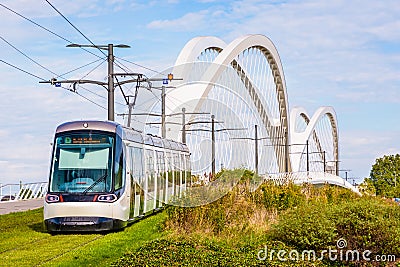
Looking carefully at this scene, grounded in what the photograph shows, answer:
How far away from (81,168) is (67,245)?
2.76 meters

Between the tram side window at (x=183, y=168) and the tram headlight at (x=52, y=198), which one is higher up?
the tram side window at (x=183, y=168)

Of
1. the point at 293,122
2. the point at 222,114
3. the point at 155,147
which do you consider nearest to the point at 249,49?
the point at 222,114

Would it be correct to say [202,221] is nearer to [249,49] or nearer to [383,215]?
[383,215]

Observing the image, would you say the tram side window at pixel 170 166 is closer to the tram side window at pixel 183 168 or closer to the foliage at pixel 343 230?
the tram side window at pixel 183 168

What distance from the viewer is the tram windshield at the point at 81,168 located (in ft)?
58.3

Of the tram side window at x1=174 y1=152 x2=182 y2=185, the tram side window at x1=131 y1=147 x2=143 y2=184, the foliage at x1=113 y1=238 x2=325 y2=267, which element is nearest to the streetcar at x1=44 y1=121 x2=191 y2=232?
the tram side window at x1=131 y1=147 x2=143 y2=184

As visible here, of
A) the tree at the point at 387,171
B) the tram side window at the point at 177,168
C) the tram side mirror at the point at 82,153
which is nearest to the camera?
the tram side mirror at the point at 82,153

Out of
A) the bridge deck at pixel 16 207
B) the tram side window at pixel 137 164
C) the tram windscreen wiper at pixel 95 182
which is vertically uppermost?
the tram side window at pixel 137 164

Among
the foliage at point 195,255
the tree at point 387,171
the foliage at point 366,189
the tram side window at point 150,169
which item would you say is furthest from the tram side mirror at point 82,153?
the tree at point 387,171

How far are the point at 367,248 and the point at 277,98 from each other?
172 ft

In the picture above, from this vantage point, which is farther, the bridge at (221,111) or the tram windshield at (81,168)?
the bridge at (221,111)

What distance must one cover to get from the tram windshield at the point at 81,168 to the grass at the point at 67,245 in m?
1.19

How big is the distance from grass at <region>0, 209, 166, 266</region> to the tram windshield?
1.19 m

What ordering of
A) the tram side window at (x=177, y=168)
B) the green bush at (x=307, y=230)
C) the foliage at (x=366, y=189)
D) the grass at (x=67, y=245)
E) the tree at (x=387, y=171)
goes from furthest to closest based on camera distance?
the tree at (x=387, y=171)
the tram side window at (x=177, y=168)
the foliage at (x=366, y=189)
the green bush at (x=307, y=230)
the grass at (x=67, y=245)
